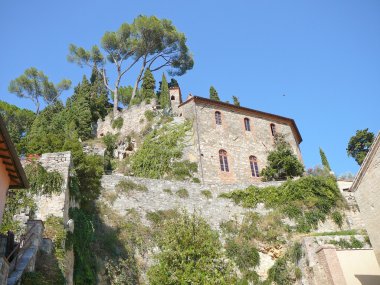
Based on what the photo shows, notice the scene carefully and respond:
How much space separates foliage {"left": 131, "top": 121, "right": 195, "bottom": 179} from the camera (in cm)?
2827

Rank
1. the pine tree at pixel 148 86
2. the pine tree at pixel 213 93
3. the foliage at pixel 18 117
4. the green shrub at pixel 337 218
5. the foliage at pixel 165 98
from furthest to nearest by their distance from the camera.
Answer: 1. the pine tree at pixel 213 93
2. the foliage at pixel 18 117
3. the pine tree at pixel 148 86
4. the foliage at pixel 165 98
5. the green shrub at pixel 337 218

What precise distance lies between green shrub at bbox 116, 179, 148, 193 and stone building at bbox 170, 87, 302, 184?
7.82 metres

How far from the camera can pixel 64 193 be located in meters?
14.6

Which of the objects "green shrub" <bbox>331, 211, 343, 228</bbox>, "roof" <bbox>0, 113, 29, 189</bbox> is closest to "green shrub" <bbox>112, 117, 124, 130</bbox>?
"green shrub" <bbox>331, 211, 343, 228</bbox>

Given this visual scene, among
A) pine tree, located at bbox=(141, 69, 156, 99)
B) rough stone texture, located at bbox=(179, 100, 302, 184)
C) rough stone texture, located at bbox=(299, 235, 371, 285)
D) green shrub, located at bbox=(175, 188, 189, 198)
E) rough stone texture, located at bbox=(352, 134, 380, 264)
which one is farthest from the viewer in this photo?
pine tree, located at bbox=(141, 69, 156, 99)

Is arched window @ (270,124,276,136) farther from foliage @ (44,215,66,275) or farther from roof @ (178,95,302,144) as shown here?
foliage @ (44,215,66,275)

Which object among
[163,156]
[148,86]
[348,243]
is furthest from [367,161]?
[148,86]

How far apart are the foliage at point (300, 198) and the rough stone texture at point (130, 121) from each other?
607 inches

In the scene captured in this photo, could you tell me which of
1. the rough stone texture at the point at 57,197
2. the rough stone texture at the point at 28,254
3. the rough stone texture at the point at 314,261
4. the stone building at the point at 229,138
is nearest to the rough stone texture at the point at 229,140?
the stone building at the point at 229,138

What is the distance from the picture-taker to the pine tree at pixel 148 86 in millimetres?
39844

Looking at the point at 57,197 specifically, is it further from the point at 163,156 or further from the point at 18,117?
the point at 18,117

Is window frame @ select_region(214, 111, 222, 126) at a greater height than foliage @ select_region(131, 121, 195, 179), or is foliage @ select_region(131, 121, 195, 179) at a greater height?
window frame @ select_region(214, 111, 222, 126)

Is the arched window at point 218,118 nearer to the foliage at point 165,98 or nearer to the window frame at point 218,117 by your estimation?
the window frame at point 218,117

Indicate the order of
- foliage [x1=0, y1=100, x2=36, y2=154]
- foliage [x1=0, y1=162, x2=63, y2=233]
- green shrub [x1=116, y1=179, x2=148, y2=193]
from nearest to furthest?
foliage [x1=0, y1=162, x2=63, y2=233]
green shrub [x1=116, y1=179, x2=148, y2=193]
foliage [x1=0, y1=100, x2=36, y2=154]
